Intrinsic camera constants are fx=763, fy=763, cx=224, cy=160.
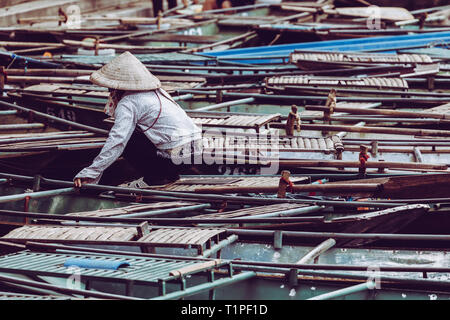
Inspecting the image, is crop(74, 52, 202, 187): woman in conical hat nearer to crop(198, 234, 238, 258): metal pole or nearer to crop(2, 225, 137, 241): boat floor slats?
crop(2, 225, 137, 241): boat floor slats

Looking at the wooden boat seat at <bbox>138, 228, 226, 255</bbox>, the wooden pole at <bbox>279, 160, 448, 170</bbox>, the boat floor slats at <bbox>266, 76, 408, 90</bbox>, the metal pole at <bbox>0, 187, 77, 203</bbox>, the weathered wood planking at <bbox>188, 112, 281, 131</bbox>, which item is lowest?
the wooden boat seat at <bbox>138, 228, 226, 255</bbox>

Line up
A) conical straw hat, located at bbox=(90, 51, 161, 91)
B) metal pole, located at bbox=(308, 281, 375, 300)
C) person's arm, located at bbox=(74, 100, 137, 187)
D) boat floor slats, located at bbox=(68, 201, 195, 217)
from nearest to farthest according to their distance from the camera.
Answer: metal pole, located at bbox=(308, 281, 375, 300) → boat floor slats, located at bbox=(68, 201, 195, 217) → person's arm, located at bbox=(74, 100, 137, 187) → conical straw hat, located at bbox=(90, 51, 161, 91)

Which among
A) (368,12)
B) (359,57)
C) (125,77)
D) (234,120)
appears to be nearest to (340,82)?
(359,57)

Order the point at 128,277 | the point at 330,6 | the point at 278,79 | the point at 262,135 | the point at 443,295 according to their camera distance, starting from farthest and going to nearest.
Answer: the point at 330,6 < the point at 278,79 < the point at 262,135 < the point at 443,295 < the point at 128,277

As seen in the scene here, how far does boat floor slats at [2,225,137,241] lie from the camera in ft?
17.7

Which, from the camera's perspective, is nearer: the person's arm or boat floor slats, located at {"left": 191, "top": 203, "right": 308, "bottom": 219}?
boat floor slats, located at {"left": 191, "top": 203, "right": 308, "bottom": 219}

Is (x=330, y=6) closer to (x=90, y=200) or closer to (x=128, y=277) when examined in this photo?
(x=90, y=200)

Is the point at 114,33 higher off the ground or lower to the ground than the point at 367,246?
higher

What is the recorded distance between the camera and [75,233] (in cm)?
555

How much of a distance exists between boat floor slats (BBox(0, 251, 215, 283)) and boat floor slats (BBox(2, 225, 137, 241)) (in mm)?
288

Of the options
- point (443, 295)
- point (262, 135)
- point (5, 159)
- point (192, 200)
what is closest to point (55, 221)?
point (192, 200)

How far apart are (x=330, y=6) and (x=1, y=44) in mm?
7075

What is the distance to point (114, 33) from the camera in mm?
12992

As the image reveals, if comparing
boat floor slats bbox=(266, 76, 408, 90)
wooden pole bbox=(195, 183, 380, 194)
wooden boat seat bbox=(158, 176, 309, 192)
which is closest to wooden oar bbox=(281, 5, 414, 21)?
boat floor slats bbox=(266, 76, 408, 90)
